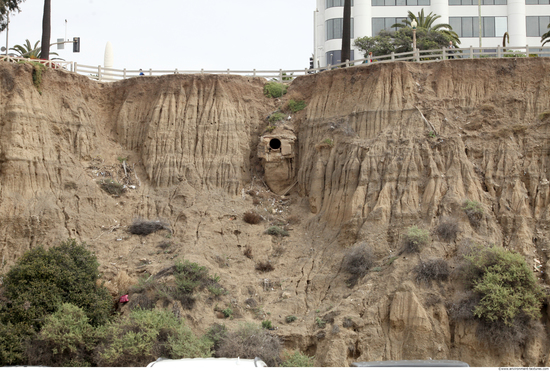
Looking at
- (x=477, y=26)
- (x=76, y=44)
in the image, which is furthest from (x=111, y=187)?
(x=477, y=26)

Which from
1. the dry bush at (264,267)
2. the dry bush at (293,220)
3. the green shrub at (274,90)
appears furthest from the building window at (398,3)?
the dry bush at (264,267)

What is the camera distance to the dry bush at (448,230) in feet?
88.2

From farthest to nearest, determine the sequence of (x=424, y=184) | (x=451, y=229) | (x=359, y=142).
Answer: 1. (x=359, y=142)
2. (x=424, y=184)
3. (x=451, y=229)

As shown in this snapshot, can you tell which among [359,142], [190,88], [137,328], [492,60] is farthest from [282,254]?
[492,60]

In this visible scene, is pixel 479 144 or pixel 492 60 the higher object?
pixel 492 60

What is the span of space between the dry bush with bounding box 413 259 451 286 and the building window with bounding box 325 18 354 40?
30.2 meters

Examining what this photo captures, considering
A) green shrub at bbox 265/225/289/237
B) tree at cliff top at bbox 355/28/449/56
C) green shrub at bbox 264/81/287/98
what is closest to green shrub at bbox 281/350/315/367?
green shrub at bbox 265/225/289/237

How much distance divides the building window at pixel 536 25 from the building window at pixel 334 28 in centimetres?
1373

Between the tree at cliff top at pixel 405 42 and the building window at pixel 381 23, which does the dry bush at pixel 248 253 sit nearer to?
the tree at cliff top at pixel 405 42

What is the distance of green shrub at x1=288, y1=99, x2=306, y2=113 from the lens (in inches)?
1394

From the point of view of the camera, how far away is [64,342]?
939 inches

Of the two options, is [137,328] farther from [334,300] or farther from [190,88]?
[190,88]

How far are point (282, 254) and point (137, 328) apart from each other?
8.39 metres

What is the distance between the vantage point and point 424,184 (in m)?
29.2
